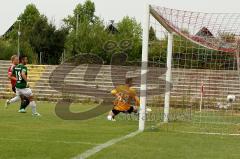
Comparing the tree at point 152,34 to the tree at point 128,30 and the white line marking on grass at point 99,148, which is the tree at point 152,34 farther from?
the tree at point 128,30

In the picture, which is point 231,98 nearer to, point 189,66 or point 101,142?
point 189,66

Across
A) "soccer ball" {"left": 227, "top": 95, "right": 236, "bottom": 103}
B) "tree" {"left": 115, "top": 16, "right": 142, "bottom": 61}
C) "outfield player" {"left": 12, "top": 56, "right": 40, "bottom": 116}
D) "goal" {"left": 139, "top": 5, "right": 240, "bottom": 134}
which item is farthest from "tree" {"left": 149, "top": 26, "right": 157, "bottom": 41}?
"tree" {"left": 115, "top": 16, "right": 142, "bottom": 61}

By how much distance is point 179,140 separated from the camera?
10867 mm

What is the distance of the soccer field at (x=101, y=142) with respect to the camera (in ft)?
28.3

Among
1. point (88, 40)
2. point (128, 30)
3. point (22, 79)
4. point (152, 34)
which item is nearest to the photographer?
point (152, 34)

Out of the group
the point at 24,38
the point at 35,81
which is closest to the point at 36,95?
the point at 35,81

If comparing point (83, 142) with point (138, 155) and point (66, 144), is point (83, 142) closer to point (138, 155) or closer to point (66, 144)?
point (66, 144)

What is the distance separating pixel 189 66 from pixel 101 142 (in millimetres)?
7509

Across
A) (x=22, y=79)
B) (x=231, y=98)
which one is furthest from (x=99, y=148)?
(x=231, y=98)

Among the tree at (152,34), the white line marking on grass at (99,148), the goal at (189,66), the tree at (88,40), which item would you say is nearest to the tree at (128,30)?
the tree at (88,40)

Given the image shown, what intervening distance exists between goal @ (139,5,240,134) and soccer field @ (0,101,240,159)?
1.34 m

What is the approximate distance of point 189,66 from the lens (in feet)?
55.8

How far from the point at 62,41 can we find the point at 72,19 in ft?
51.7

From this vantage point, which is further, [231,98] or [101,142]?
[231,98]
